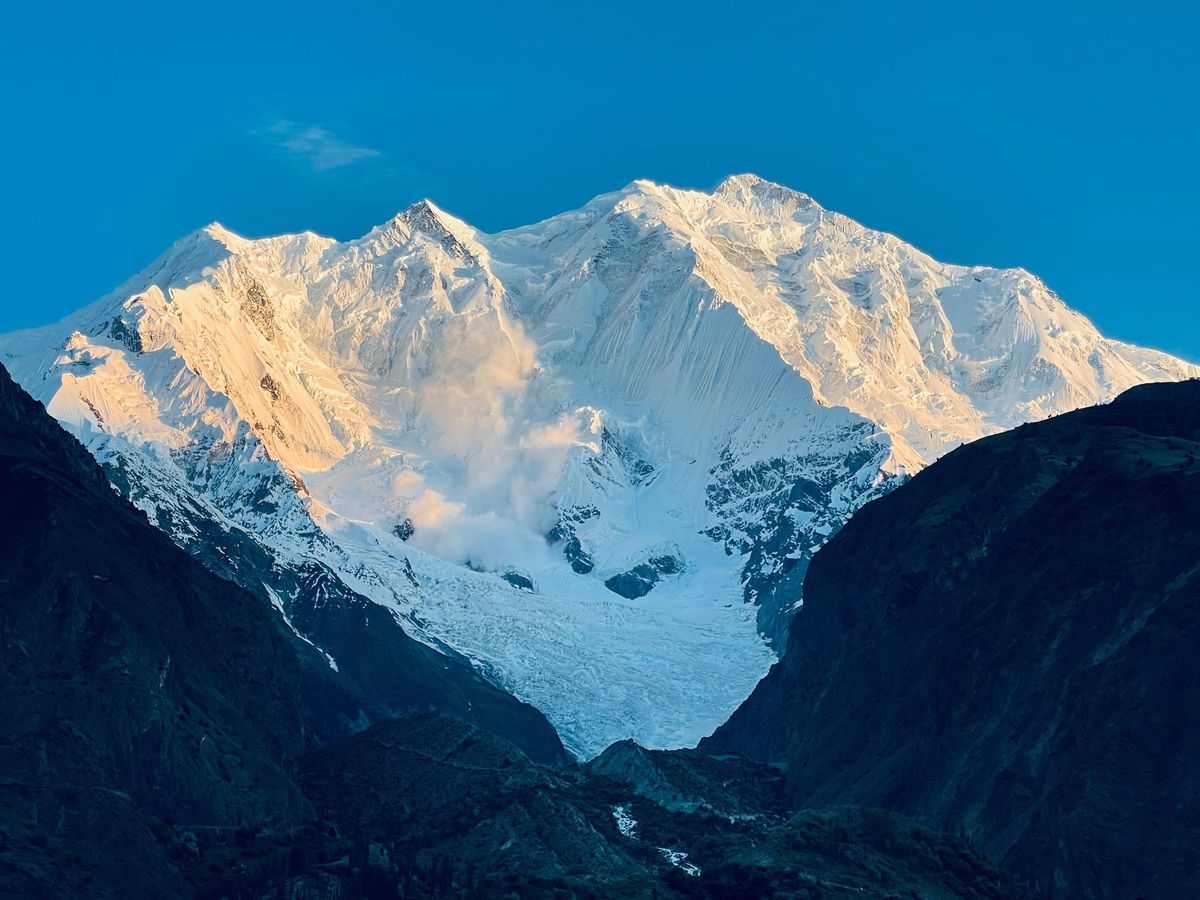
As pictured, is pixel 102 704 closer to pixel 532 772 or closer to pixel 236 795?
pixel 236 795

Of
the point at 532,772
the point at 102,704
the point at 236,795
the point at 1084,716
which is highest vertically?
the point at 1084,716

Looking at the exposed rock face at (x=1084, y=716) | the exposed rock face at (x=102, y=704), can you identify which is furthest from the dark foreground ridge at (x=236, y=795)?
the exposed rock face at (x=1084, y=716)

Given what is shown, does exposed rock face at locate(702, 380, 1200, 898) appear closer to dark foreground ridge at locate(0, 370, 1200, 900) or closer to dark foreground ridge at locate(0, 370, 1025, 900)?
dark foreground ridge at locate(0, 370, 1200, 900)

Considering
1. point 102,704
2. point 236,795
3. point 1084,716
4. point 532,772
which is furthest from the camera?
point 532,772

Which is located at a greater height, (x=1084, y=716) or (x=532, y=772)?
(x=1084, y=716)

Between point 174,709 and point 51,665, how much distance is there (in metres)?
9.63

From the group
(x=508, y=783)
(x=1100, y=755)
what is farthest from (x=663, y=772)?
(x=1100, y=755)

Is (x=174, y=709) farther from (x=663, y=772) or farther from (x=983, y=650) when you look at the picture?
(x=983, y=650)

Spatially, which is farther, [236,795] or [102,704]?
[236,795]

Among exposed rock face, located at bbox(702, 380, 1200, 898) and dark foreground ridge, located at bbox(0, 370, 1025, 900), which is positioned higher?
exposed rock face, located at bbox(702, 380, 1200, 898)

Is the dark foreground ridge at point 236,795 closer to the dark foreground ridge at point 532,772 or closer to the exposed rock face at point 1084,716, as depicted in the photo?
the dark foreground ridge at point 532,772

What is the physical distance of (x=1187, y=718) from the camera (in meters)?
167

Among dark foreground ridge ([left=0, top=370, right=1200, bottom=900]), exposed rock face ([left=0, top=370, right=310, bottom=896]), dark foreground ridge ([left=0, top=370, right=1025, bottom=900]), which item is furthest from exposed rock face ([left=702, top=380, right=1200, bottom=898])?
exposed rock face ([left=0, top=370, right=310, bottom=896])

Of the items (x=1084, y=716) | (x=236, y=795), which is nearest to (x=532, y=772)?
(x=236, y=795)
